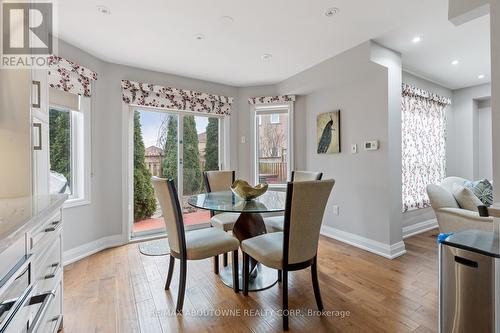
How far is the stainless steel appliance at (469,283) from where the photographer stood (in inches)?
44.2

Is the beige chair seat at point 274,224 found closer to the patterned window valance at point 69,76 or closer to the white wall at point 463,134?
the patterned window valance at point 69,76

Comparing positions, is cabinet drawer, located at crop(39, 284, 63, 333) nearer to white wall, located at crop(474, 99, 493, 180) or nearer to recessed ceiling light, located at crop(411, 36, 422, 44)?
recessed ceiling light, located at crop(411, 36, 422, 44)

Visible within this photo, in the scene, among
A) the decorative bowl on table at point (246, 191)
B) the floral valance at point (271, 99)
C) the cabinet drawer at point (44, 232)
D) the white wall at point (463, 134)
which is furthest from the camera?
the white wall at point (463, 134)

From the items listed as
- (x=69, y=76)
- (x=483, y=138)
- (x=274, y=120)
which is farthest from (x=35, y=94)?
(x=483, y=138)

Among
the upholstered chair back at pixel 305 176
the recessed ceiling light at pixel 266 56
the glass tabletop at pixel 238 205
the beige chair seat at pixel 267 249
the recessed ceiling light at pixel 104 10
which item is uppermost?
the recessed ceiling light at pixel 266 56

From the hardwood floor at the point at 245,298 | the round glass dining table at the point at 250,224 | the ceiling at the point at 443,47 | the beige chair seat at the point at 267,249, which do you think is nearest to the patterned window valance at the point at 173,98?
the round glass dining table at the point at 250,224

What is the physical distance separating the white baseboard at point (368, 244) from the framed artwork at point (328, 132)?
117cm

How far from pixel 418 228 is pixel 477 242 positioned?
2.85 m

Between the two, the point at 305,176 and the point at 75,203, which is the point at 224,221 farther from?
the point at 75,203

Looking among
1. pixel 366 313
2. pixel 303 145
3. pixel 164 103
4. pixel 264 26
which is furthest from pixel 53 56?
pixel 366 313

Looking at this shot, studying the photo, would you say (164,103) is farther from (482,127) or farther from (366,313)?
(482,127)

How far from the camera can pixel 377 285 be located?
215 cm

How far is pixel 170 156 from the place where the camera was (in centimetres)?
370

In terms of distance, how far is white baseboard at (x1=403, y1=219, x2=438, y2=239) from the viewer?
3491mm
